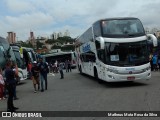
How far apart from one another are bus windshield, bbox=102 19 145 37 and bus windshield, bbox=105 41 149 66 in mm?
572

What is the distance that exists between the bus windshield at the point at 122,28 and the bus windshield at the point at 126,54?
1.88 feet

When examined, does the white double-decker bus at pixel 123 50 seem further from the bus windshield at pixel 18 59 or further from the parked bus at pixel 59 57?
the parked bus at pixel 59 57

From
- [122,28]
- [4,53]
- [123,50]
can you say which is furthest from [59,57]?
[123,50]

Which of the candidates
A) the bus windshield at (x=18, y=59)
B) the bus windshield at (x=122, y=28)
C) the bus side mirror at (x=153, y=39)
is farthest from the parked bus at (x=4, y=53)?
the bus side mirror at (x=153, y=39)

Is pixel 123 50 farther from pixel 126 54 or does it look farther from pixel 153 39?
pixel 153 39

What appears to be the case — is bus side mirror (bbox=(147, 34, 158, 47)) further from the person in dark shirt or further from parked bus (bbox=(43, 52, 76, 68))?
parked bus (bbox=(43, 52, 76, 68))

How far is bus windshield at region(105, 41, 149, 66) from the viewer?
18.8 m

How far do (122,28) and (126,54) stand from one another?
5.01 feet

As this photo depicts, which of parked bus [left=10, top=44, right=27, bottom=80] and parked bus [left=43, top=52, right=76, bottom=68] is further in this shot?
parked bus [left=43, top=52, right=76, bottom=68]

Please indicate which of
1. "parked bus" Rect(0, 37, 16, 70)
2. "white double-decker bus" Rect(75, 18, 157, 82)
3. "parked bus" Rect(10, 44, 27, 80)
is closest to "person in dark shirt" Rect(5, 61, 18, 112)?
"white double-decker bus" Rect(75, 18, 157, 82)

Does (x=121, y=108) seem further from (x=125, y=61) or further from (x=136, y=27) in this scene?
(x=136, y=27)

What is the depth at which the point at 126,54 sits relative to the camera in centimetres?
1888

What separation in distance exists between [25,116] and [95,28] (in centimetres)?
1109

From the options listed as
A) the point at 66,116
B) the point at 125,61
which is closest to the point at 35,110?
the point at 66,116
